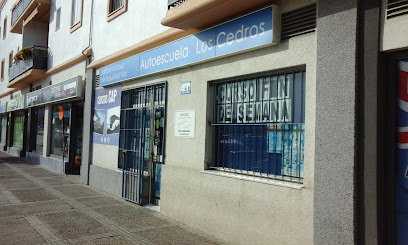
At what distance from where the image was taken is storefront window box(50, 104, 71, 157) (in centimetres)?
1324

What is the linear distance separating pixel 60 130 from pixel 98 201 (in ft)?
22.1

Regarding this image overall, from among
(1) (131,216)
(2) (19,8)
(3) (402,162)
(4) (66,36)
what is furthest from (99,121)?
(2) (19,8)

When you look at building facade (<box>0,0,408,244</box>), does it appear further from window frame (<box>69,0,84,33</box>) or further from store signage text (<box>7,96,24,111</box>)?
store signage text (<box>7,96,24,111</box>)

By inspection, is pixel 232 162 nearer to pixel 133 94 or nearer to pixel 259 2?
pixel 259 2

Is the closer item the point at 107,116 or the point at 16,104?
the point at 107,116

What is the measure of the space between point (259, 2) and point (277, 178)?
8.45ft

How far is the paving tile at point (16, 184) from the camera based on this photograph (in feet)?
32.0

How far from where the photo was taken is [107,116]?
977 centimetres

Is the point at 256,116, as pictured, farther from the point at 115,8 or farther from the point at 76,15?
the point at 76,15

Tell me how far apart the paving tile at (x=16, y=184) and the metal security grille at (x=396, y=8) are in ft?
32.4

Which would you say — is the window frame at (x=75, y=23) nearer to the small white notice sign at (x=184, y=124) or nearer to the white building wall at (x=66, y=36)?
the white building wall at (x=66, y=36)

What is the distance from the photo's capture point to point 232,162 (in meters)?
5.80

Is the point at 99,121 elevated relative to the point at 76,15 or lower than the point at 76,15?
lower

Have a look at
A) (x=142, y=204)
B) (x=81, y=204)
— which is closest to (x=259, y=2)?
(x=142, y=204)
